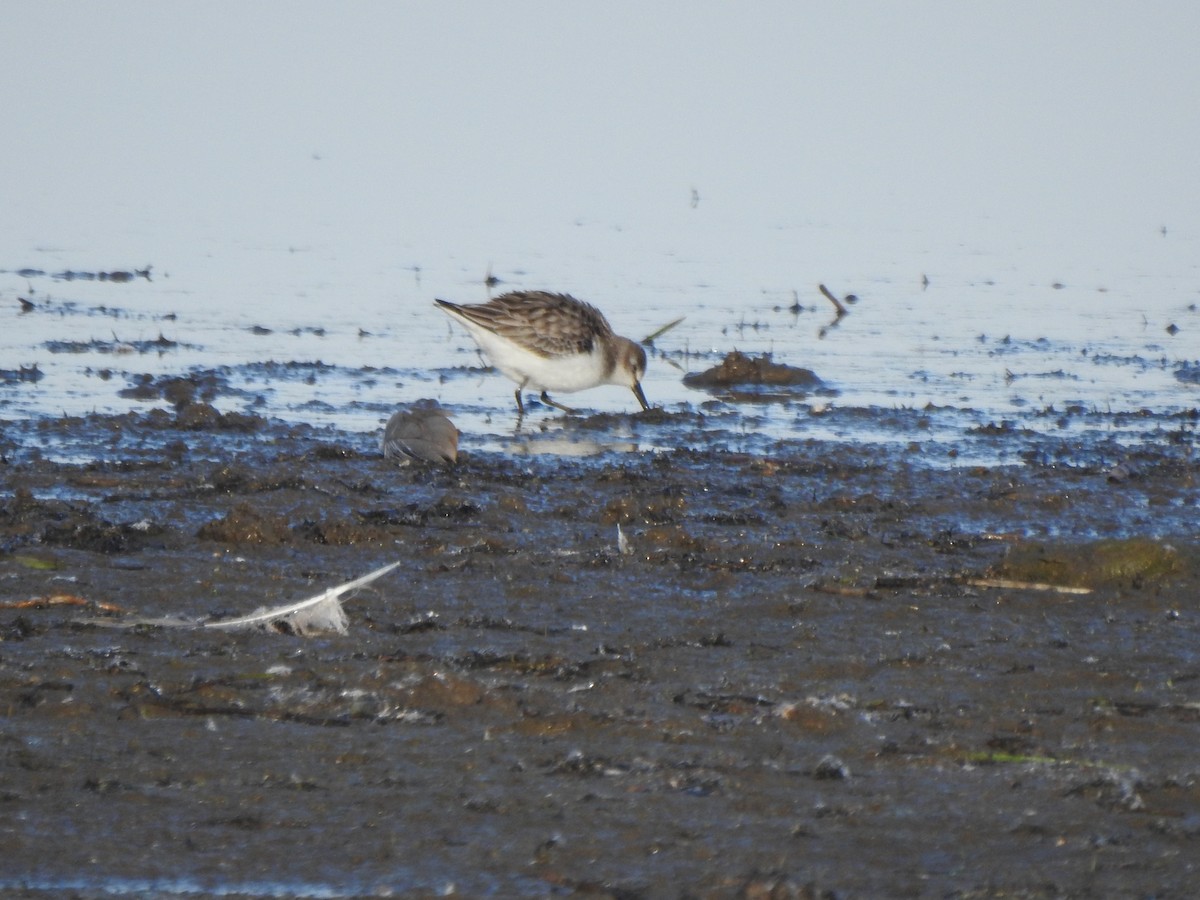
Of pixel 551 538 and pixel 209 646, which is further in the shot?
pixel 551 538

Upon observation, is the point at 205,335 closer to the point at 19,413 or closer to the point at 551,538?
the point at 19,413

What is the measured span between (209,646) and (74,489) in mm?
2406

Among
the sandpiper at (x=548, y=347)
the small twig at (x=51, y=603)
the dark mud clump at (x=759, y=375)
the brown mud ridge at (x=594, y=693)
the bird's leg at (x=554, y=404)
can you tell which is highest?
the sandpiper at (x=548, y=347)

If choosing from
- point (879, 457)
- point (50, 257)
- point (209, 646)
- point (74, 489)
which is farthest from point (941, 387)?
point (50, 257)

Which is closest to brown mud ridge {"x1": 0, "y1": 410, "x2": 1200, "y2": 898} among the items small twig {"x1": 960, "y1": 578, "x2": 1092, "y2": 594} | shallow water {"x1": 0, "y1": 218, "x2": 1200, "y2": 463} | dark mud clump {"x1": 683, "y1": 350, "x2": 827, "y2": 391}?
small twig {"x1": 960, "y1": 578, "x2": 1092, "y2": 594}

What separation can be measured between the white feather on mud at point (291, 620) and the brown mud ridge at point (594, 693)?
0.20 feet

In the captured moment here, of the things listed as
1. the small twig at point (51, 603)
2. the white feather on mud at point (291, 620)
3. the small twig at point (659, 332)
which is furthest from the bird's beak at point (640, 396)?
the small twig at point (51, 603)

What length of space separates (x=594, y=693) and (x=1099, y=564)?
2.03m

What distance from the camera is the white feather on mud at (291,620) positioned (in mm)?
4469

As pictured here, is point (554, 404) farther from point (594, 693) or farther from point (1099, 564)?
point (594, 693)

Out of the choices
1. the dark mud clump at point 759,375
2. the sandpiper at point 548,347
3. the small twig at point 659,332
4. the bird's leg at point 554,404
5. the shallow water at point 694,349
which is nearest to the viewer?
the shallow water at point 694,349

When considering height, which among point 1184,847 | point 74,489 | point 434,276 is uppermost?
point 434,276

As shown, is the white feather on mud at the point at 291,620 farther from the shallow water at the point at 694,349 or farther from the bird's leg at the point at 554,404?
the bird's leg at the point at 554,404

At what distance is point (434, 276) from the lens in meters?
14.3
